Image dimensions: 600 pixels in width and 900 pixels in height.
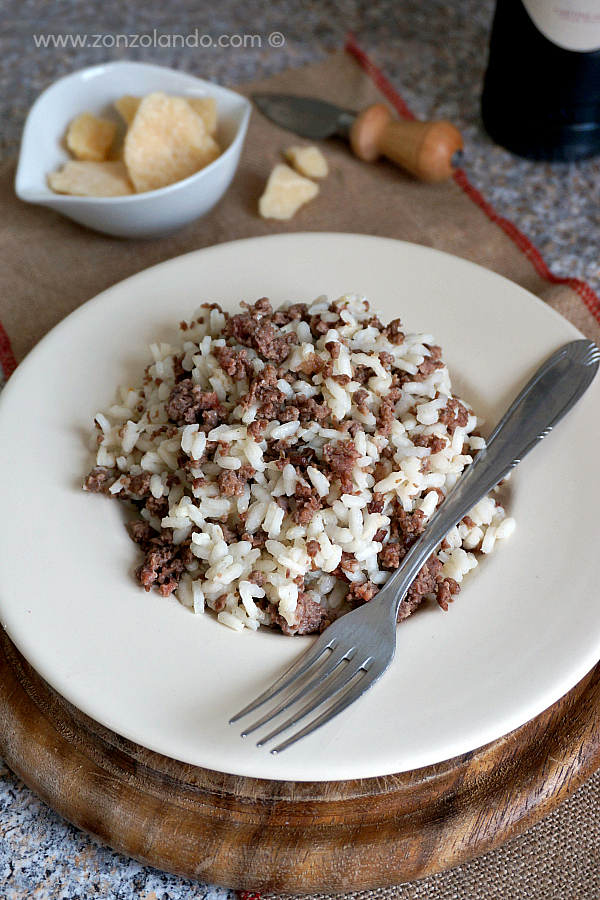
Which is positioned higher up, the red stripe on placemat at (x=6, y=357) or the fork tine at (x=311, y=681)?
the fork tine at (x=311, y=681)

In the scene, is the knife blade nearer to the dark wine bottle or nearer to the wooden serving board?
the dark wine bottle

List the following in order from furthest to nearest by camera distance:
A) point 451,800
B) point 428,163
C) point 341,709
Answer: point 428,163 < point 451,800 < point 341,709

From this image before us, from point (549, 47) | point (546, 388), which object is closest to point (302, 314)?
point (546, 388)

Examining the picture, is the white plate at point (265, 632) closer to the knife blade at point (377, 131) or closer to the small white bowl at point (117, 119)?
the small white bowl at point (117, 119)

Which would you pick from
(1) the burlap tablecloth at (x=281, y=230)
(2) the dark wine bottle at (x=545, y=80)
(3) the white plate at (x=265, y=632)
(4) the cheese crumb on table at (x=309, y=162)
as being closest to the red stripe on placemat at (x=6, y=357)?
(1) the burlap tablecloth at (x=281, y=230)

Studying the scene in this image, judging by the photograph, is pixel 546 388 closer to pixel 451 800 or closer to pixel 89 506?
pixel 451 800

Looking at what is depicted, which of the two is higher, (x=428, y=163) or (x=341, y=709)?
(x=428, y=163)
